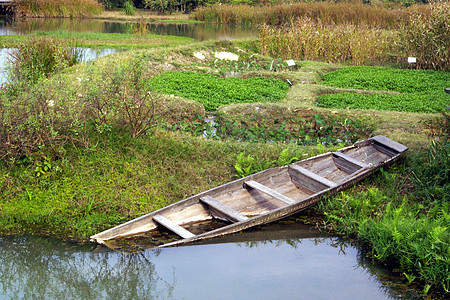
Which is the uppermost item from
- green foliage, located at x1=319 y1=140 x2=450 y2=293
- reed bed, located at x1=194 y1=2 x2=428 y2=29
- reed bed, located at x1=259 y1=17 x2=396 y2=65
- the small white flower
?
reed bed, located at x1=194 y1=2 x2=428 y2=29

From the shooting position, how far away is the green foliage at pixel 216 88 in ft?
32.3

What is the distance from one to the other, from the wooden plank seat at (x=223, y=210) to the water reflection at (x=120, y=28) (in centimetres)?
1639

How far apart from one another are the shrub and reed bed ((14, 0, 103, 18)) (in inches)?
704

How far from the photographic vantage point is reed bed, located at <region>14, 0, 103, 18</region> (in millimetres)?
25266

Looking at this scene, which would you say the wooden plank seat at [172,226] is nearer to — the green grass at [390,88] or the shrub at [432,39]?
the green grass at [390,88]

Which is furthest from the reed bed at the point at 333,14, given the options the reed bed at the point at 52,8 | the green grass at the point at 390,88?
the reed bed at the point at 52,8

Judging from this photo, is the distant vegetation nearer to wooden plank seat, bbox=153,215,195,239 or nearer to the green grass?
the green grass

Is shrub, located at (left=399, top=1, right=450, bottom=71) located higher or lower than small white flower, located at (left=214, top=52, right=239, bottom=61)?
higher

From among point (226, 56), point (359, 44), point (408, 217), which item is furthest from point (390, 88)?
point (408, 217)

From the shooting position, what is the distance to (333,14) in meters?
23.0

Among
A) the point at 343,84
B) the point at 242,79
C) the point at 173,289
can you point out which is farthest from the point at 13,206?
the point at 343,84

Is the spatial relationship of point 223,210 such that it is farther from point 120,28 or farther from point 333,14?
point 120,28

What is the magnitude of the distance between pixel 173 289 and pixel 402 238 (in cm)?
215

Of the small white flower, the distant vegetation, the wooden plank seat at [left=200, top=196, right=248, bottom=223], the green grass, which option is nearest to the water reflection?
the small white flower
